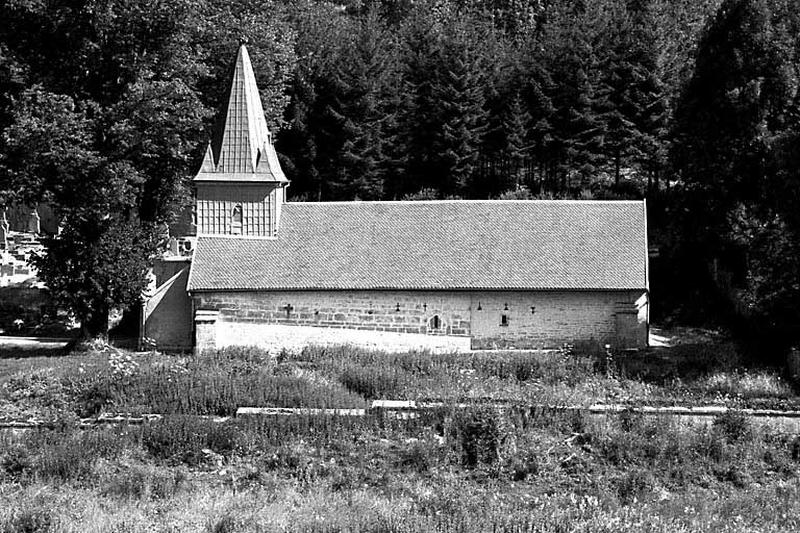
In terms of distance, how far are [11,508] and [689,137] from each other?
84.9ft

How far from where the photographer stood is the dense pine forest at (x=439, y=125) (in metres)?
28.6

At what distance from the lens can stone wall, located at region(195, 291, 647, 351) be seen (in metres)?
28.9

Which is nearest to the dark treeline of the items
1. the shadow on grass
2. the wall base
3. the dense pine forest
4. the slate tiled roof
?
the dense pine forest

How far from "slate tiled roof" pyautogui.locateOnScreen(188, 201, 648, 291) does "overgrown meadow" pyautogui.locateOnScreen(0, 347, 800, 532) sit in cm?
583

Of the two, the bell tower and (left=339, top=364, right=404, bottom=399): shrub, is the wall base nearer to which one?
the bell tower

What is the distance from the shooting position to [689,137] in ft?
111

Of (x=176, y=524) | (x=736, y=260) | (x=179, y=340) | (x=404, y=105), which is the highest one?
(x=404, y=105)

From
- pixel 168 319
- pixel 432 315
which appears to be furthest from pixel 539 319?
pixel 168 319

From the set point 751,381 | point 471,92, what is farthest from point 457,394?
point 471,92

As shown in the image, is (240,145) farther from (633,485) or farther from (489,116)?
(489,116)

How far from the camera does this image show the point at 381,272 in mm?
29328

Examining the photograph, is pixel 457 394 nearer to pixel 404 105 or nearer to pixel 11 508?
pixel 11 508

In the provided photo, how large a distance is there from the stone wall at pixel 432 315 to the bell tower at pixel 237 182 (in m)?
2.52

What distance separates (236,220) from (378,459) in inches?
577
